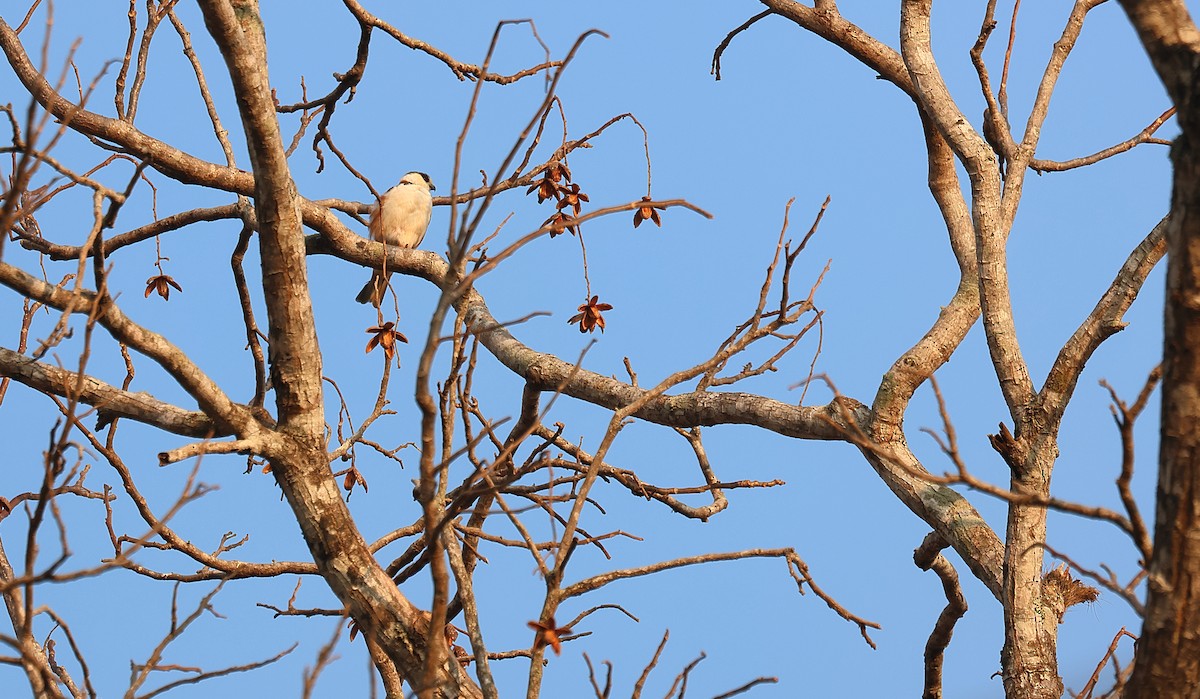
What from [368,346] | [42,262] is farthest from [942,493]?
[42,262]

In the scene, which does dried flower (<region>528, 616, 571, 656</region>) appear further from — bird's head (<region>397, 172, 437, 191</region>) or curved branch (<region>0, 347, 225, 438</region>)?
bird's head (<region>397, 172, 437, 191</region>)

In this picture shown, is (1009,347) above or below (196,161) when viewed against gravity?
below

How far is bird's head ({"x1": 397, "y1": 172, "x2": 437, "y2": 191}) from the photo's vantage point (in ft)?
26.3

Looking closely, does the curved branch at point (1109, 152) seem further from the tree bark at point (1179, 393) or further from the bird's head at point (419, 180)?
the bird's head at point (419, 180)

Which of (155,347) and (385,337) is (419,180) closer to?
(385,337)

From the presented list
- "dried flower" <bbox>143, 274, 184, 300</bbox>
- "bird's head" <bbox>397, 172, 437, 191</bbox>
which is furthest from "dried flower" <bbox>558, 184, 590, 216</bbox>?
"bird's head" <bbox>397, 172, 437, 191</bbox>

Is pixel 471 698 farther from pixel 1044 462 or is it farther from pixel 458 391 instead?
pixel 1044 462

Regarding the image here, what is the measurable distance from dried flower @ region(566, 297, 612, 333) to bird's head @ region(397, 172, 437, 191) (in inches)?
177

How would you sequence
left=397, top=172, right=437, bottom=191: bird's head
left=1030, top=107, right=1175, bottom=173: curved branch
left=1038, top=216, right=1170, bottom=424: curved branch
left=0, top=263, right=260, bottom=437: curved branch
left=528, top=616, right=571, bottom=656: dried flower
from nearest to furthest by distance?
1. left=528, top=616, right=571, bottom=656: dried flower
2. left=0, top=263, right=260, bottom=437: curved branch
3. left=1038, top=216, right=1170, bottom=424: curved branch
4. left=1030, top=107, right=1175, bottom=173: curved branch
5. left=397, top=172, right=437, bottom=191: bird's head

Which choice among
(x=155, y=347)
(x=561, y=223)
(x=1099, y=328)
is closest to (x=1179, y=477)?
(x=561, y=223)

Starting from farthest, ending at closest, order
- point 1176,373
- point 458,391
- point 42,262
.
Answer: point 42,262 < point 458,391 < point 1176,373

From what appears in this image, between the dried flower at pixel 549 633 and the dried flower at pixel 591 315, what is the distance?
1.85 m

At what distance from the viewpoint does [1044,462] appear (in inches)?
109

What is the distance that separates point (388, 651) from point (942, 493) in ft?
4.91
